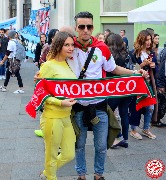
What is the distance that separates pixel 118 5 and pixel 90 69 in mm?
14743

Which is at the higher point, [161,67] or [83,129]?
[161,67]

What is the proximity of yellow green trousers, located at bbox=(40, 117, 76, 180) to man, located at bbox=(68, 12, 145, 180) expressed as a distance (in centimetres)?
18

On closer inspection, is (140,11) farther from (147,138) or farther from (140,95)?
(140,95)

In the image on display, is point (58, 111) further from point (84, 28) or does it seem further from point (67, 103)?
point (84, 28)

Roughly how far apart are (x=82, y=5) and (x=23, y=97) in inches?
348

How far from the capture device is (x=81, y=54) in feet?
13.6

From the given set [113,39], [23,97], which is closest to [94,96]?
[113,39]

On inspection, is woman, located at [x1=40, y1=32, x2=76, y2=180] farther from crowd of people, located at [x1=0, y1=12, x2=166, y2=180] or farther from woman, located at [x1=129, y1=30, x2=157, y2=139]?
woman, located at [x1=129, y1=30, x2=157, y2=139]

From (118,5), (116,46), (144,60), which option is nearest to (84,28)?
(116,46)

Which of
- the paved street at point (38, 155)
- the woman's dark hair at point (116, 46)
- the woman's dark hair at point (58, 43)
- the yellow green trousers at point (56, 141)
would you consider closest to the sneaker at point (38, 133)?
the paved street at point (38, 155)

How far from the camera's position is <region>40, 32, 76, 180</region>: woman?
4020 mm

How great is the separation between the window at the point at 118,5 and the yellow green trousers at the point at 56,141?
48.5ft

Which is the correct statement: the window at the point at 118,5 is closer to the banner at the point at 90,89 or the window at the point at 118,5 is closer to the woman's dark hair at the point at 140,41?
the woman's dark hair at the point at 140,41

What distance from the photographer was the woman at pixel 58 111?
13.2ft
